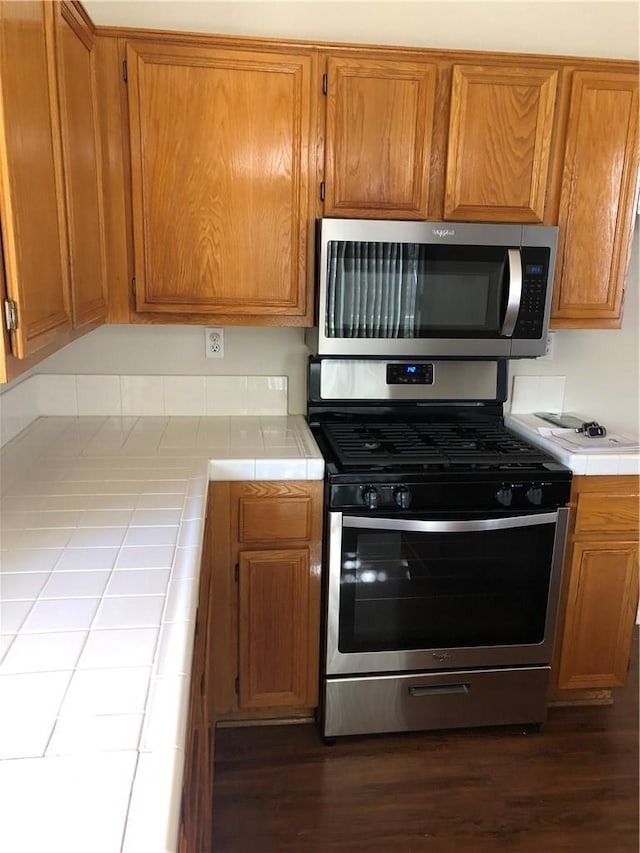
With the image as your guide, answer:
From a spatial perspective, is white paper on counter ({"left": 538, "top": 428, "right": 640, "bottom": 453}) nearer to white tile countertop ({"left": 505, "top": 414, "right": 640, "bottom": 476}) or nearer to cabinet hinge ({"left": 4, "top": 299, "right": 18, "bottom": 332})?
white tile countertop ({"left": 505, "top": 414, "right": 640, "bottom": 476})

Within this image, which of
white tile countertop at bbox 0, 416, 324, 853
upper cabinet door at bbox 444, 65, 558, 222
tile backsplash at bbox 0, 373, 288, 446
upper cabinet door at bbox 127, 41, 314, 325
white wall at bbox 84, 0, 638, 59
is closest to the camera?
white tile countertop at bbox 0, 416, 324, 853

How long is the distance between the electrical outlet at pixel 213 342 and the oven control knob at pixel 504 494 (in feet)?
3.59

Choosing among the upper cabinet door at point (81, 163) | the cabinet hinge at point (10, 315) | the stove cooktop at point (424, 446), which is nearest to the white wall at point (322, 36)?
the stove cooktop at point (424, 446)

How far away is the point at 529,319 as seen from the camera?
6.95 ft

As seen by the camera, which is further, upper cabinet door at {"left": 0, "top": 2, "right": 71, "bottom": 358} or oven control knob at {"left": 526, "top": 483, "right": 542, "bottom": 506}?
oven control knob at {"left": 526, "top": 483, "right": 542, "bottom": 506}

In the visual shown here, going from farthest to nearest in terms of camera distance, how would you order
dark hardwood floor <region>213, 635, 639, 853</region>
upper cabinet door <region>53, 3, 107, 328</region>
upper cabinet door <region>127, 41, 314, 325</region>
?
upper cabinet door <region>127, 41, 314, 325</region> < dark hardwood floor <region>213, 635, 639, 853</region> < upper cabinet door <region>53, 3, 107, 328</region>

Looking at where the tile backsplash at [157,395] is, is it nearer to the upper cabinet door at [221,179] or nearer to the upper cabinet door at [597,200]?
the upper cabinet door at [221,179]

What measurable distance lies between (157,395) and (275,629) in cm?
94

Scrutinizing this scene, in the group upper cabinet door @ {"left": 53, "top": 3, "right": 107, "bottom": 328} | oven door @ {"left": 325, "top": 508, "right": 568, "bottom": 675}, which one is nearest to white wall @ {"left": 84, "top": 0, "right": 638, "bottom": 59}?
upper cabinet door @ {"left": 53, "top": 3, "right": 107, "bottom": 328}

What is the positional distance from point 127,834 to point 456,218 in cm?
190

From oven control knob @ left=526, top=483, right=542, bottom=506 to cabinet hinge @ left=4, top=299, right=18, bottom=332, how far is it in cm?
151

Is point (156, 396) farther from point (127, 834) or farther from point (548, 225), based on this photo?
point (127, 834)

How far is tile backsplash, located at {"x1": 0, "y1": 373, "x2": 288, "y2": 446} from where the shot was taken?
91.8 inches

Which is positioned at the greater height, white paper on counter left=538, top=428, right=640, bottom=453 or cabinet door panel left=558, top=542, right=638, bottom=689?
white paper on counter left=538, top=428, right=640, bottom=453
